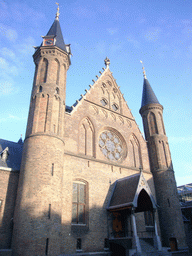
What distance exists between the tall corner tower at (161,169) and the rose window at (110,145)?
4613mm

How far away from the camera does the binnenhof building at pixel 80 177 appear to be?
13.7 meters

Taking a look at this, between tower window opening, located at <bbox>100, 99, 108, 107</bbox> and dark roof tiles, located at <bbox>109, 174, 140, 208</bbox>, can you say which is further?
tower window opening, located at <bbox>100, 99, 108, 107</bbox>

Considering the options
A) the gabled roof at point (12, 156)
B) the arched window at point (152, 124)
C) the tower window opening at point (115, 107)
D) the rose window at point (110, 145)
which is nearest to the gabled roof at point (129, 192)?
the rose window at point (110, 145)

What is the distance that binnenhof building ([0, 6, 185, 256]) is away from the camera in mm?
13719

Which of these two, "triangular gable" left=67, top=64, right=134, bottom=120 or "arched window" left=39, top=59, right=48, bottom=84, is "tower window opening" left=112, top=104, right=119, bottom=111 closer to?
"triangular gable" left=67, top=64, right=134, bottom=120

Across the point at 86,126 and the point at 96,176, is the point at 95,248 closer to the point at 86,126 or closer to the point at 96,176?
the point at 96,176

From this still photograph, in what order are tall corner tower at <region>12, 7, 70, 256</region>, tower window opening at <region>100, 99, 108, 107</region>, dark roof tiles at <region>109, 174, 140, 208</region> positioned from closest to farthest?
1. tall corner tower at <region>12, 7, 70, 256</region>
2. dark roof tiles at <region>109, 174, 140, 208</region>
3. tower window opening at <region>100, 99, 108, 107</region>

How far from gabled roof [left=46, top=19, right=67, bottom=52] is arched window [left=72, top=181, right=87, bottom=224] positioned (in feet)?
42.3

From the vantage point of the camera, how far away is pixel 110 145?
21.8 m

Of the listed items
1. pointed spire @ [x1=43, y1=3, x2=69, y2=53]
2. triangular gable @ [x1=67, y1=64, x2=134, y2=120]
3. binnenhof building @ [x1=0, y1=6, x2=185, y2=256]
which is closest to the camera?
binnenhof building @ [x1=0, y1=6, x2=185, y2=256]

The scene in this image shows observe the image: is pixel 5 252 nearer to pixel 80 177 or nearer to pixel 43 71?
pixel 80 177

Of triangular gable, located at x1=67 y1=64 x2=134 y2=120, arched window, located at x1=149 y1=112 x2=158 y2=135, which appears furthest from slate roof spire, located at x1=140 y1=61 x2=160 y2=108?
triangular gable, located at x1=67 y1=64 x2=134 y2=120

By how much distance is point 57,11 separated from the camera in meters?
25.3

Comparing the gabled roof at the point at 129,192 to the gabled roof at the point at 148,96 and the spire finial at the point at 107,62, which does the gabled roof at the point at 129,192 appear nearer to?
the gabled roof at the point at 148,96
